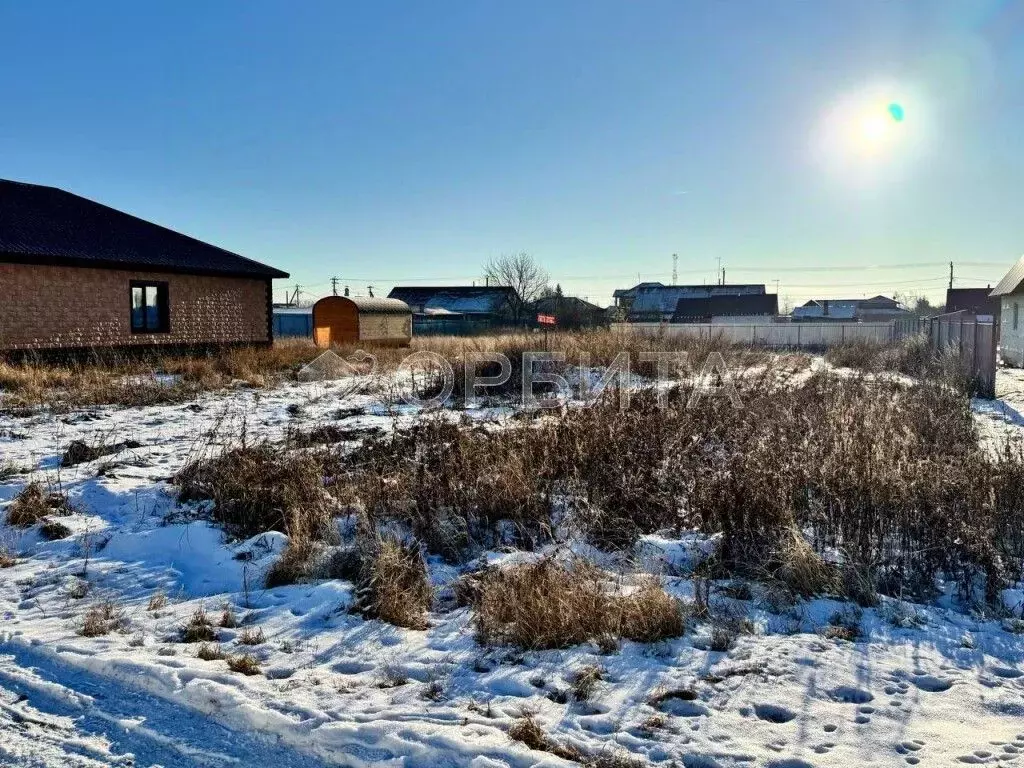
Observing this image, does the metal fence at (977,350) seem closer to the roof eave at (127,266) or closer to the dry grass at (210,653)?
the dry grass at (210,653)

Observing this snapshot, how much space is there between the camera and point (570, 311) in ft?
124

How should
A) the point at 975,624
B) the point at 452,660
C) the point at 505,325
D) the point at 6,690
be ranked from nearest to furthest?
the point at 6,690
the point at 452,660
the point at 975,624
the point at 505,325

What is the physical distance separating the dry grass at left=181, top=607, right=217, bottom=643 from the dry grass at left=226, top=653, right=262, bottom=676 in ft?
1.06

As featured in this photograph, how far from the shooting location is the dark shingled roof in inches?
581

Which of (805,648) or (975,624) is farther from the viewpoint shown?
(975,624)

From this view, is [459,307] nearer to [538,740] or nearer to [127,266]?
[127,266]

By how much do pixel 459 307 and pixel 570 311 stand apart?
14.3m

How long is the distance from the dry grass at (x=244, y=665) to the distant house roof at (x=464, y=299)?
44.5 m

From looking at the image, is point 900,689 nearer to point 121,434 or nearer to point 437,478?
point 437,478

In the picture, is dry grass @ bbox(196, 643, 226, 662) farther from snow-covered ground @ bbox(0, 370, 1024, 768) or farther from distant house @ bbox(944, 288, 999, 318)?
distant house @ bbox(944, 288, 999, 318)

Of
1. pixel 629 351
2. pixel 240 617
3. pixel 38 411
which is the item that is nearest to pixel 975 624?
pixel 240 617

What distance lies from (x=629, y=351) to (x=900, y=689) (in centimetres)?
1367

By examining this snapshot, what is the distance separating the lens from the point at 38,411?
911 centimetres

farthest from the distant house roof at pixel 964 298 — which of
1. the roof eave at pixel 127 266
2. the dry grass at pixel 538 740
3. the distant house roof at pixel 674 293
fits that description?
the dry grass at pixel 538 740
